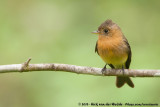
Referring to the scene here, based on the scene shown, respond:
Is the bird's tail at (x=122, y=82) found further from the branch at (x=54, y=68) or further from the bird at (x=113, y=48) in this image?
the branch at (x=54, y=68)

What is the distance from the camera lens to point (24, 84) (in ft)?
25.2

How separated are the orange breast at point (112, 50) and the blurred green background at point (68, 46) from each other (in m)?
0.30

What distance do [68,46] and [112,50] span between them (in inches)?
41.0

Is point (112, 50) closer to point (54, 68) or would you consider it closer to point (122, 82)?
point (122, 82)

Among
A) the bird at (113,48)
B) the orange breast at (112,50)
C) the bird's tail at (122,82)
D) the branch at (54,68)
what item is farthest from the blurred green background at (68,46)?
the branch at (54,68)

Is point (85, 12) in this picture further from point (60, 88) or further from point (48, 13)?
point (60, 88)

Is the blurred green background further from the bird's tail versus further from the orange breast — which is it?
the orange breast

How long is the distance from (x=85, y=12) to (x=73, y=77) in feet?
8.08

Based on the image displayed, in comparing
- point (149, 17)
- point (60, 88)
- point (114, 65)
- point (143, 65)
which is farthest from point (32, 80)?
point (149, 17)

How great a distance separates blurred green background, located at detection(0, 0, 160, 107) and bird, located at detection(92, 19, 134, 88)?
0.58 feet

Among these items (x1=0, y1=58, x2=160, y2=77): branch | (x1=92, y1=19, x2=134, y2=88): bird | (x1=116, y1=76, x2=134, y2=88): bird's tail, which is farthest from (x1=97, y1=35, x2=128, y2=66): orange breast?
(x1=0, y1=58, x2=160, y2=77): branch

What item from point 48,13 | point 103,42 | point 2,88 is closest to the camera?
point 103,42

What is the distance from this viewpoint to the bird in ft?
22.0

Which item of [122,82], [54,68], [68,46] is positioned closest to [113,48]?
[122,82]
